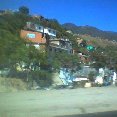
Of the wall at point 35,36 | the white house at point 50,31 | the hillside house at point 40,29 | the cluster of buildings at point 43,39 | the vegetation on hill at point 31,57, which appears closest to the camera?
the vegetation on hill at point 31,57

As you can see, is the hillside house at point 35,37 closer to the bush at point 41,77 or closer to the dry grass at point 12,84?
the bush at point 41,77

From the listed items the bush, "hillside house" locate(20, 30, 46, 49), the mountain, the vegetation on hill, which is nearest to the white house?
the mountain

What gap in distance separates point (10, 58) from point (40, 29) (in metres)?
27.9

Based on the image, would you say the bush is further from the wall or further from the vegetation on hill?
the wall

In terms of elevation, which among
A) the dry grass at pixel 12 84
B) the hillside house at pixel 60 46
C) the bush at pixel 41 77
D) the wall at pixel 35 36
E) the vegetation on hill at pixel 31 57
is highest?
the wall at pixel 35 36

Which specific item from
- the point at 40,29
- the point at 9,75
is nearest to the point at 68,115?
the point at 9,75

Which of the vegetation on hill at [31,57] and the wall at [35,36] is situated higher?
the wall at [35,36]

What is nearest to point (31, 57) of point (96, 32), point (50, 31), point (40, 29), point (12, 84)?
point (12, 84)

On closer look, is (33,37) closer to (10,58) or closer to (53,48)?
(53,48)

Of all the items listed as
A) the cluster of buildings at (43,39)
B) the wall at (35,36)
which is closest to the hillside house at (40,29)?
the cluster of buildings at (43,39)

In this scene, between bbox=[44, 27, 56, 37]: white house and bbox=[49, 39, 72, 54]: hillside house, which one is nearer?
bbox=[49, 39, 72, 54]: hillside house

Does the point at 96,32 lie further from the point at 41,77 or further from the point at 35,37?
the point at 41,77

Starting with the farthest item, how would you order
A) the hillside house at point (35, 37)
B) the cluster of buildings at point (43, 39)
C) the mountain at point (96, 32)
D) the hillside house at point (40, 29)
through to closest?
the mountain at point (96, 32)
the hillside house at point (40, 29)
the cluster of buildings at point (43, 39)
the hillside house at point (35, 37)

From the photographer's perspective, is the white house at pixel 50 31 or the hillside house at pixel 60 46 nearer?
the hillside house at pixel 60 46
